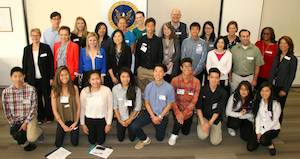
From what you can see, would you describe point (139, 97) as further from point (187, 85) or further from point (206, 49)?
point (206, 49)

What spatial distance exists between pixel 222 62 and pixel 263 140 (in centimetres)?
128

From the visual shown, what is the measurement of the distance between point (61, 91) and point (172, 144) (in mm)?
1691

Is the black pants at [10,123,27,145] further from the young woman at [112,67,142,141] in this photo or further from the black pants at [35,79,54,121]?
the young woman at [112,67,142,141]

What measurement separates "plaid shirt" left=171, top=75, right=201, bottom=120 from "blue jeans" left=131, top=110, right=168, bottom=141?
0.29 metres

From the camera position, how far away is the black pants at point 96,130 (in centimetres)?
391

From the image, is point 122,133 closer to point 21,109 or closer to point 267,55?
point 21,109

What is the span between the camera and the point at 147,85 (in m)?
4.08

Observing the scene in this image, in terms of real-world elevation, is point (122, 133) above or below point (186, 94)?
below

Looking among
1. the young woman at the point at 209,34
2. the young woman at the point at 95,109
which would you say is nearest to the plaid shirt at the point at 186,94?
the young woman at the point at 209,34

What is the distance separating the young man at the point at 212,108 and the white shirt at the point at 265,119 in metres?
0.49

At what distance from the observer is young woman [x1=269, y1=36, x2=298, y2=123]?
4191mm

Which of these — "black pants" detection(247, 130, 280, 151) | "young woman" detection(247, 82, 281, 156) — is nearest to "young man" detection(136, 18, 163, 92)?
"young woman" detection(247, 82, 281, 156)

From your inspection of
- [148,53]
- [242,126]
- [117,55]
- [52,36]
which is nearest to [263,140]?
[242,126]

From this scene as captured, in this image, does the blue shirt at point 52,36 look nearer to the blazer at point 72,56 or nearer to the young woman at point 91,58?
the blazer at point 72,56
